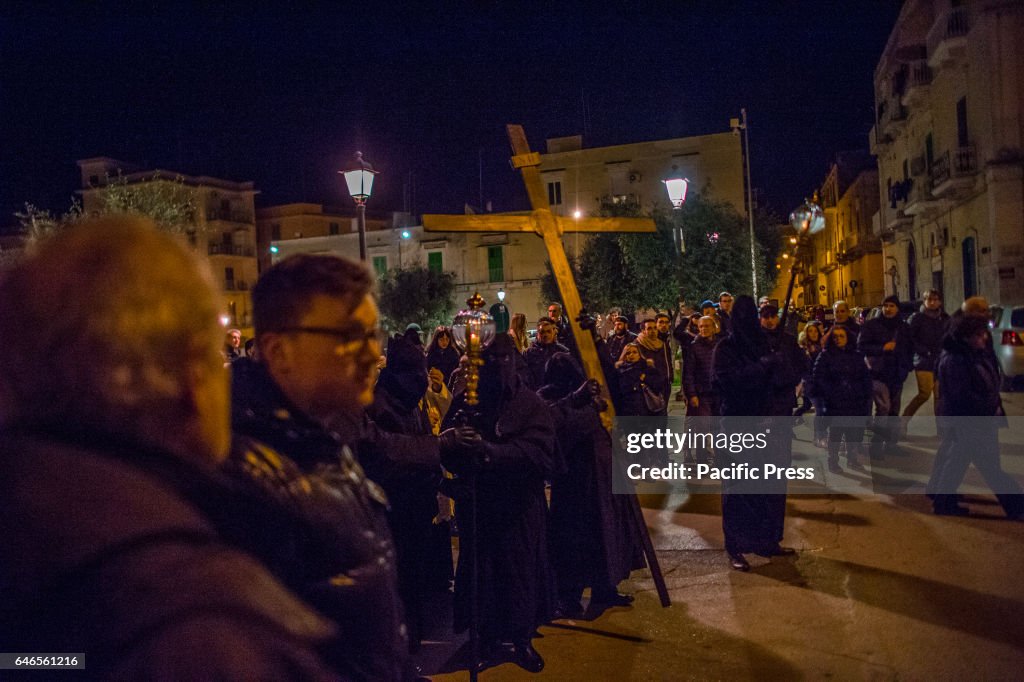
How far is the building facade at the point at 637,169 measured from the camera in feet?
143

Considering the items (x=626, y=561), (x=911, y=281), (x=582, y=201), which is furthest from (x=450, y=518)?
(x=582, y=201)

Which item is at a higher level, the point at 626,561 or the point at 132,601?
the point at 132,601

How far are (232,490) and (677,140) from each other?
149 ft

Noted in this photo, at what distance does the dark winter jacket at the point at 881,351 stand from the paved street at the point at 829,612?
3346 mm

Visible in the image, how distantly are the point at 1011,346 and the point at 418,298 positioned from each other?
34.0 metres

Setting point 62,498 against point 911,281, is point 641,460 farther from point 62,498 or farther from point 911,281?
point 911,281

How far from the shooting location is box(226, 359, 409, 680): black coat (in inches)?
50.4

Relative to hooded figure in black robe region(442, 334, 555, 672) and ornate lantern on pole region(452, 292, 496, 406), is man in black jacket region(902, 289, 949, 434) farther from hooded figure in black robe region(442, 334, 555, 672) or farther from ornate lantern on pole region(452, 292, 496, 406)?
ornate lantern on pole region(452, 292, 496, 406)

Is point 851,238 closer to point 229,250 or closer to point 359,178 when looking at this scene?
→ point 229,250

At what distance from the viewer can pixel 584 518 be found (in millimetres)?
5824

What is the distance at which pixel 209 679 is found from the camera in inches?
35.4

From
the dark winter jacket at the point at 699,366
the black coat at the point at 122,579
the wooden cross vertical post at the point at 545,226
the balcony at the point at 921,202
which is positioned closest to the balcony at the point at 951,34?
the balcony at the point at 921,202

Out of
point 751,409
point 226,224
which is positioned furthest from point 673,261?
point 226,224

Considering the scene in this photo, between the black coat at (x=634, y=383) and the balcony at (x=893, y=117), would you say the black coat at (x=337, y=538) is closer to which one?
the black coat at (x=634, y=383)
